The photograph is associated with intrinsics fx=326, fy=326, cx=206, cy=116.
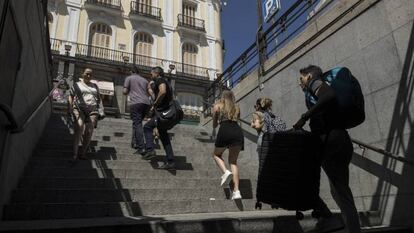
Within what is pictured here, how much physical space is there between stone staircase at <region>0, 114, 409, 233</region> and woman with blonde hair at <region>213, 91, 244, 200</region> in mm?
340

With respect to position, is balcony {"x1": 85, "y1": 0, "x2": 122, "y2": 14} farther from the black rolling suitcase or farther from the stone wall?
the black rolling suitcase

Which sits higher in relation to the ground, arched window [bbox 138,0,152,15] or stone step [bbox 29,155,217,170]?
arched window [bbox 138,0,152,15]

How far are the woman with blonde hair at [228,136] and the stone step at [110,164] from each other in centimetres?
99

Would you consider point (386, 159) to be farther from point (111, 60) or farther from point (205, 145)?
point (111, 60)

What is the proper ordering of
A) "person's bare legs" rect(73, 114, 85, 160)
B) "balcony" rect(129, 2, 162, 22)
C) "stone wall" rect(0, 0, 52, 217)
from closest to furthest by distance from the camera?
1. "stone wall" rect(0, 0, 52, 217)
2. "person's bare legs" rect(73, 114, 85, 160)
3. "balcony" rect(129, 2, 162, 22)

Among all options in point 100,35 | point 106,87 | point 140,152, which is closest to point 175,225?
point 140,152

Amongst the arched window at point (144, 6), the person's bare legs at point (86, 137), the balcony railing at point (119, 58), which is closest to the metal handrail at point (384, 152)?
the person's bare legs at point (86, 137)

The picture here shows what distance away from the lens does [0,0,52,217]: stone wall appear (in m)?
3.29

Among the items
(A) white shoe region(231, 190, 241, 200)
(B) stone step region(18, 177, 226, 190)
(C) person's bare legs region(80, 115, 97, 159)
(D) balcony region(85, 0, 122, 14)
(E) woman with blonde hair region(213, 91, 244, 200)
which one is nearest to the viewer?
(B) stone step region(18, 177, 226, 190)

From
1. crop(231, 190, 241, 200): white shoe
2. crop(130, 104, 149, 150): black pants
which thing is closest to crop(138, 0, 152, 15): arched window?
crop(130, 104, 149, 150): black pants

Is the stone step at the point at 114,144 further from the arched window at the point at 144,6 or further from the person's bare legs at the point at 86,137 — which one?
the arched window at the point at 144,6

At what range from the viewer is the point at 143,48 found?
2400cm

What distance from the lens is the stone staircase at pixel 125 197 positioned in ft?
9.80

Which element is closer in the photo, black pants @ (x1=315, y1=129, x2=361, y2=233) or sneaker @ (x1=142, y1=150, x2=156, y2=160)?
black pants @ (x1=315, y1=129, x2=361, y2=233)
